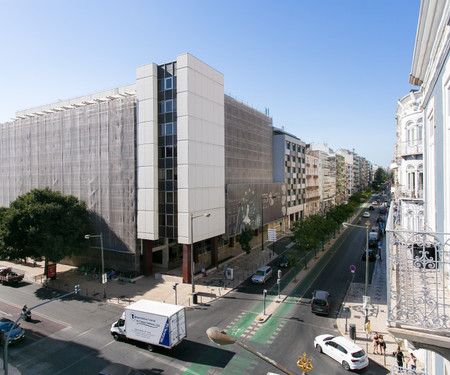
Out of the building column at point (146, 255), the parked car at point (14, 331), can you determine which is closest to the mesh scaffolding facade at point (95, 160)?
the building column at point (146, 255)

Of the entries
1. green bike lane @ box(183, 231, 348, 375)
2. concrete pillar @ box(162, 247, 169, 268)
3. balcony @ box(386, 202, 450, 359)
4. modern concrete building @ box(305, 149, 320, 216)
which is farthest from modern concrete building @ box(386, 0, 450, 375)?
modern concrete building @ box(305, 149, 320, 216)

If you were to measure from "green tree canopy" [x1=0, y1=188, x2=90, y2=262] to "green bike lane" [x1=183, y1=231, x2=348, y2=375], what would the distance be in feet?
73.2

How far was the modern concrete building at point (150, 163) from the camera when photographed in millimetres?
33750

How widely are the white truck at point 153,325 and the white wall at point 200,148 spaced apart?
13.2 meters

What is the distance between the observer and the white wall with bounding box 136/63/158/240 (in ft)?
114

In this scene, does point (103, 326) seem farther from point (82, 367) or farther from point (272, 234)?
point (272, 234)

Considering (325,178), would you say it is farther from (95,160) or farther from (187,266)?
(95,160)

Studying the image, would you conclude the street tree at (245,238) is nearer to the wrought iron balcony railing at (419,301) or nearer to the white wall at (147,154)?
the white wall at (147,154)

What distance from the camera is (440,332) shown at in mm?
5434

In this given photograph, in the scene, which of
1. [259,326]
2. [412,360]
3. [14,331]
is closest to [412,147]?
[412,360]

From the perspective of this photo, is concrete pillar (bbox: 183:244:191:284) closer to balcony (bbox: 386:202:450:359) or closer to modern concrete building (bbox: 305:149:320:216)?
balcony (bbox: 386:202:450:359)

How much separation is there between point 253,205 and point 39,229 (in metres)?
30.1

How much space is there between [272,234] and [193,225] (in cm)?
1296

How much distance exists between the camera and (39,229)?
31781 millimetres
